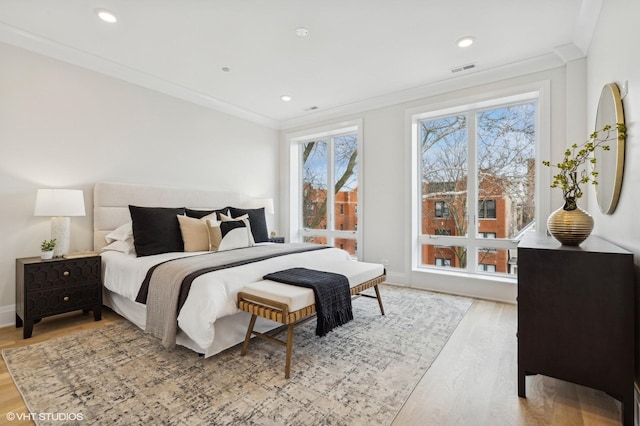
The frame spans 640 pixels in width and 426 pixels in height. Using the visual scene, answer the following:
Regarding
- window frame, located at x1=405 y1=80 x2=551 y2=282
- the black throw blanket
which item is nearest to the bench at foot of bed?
the black throw blanket

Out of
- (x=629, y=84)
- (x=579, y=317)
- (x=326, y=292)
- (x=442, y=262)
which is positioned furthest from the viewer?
(x=442, y=262)

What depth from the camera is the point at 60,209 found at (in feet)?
9.30

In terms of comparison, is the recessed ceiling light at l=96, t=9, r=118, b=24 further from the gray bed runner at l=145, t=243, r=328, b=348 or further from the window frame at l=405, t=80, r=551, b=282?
the window frame at l=405, t=80, r=551, b=282

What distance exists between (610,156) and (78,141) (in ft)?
15.7

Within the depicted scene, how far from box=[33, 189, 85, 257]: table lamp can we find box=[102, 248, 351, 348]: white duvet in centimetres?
38

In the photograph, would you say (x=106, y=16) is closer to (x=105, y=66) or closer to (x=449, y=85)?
(x=105, y=66)

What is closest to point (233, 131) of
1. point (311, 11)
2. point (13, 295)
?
point (311, 11)

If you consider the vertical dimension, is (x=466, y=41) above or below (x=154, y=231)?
above

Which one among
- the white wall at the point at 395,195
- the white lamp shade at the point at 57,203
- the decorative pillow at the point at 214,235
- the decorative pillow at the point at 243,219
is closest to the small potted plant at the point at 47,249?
the white lamp shade at the point at 57,203

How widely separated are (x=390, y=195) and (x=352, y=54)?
2.01 m

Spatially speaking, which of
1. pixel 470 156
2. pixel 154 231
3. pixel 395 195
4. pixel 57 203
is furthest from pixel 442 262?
pixel 57 203

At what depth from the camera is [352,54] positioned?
3299 millimetres

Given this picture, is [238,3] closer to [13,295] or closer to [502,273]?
[13,295]

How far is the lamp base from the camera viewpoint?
295 cm
